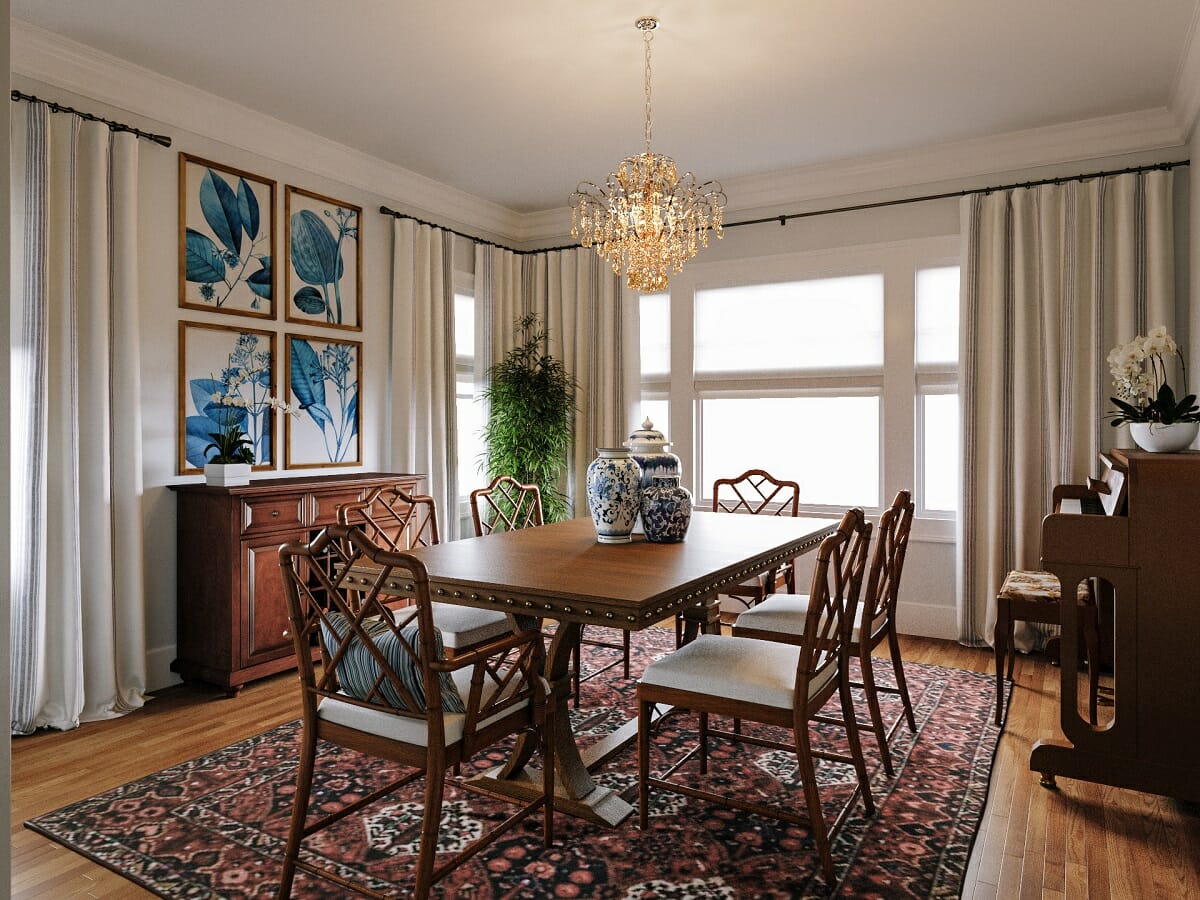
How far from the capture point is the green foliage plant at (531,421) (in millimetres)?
5484

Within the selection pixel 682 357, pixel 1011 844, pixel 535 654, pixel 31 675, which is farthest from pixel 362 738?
pixel 682 357

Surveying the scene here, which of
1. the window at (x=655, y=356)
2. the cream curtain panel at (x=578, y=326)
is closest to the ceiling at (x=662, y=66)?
the cream curtain panel at (x=578, y=326)

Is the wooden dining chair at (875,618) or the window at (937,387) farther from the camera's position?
the window at (937,387)

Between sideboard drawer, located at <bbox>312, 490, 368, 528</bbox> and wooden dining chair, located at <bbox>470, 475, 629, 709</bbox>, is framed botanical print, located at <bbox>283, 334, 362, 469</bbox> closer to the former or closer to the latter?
sideboard drawer, located at <bbox>312, 490, 368, 528</bbox>

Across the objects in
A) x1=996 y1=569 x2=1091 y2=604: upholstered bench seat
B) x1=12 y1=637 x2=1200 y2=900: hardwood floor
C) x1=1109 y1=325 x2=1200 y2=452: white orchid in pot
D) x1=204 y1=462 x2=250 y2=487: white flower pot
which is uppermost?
x1=1109 y1=325 x2=1200 y2=452: white orchid in pot

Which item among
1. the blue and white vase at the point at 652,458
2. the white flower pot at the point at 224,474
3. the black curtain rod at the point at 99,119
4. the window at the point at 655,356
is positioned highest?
the black curtain rod at the point at 99,119

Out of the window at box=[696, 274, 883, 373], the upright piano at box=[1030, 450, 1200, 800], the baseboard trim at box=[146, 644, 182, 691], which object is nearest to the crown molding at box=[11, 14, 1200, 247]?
the window at box=[696, 274, 883, 373]

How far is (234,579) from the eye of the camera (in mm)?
3656

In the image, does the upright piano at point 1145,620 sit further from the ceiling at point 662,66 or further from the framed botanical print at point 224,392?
the framed botanical print at point 224,392

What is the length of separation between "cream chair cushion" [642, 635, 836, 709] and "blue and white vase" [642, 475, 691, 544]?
0.51 meters

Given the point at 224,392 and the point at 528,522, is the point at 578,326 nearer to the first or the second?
the point at 528,522

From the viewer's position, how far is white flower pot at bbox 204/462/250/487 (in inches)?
149

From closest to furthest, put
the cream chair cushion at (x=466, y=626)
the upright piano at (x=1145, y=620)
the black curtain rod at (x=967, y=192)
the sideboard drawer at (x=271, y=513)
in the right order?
the upright piano at (x=1145, y=620)
the cream chair cushion at (x=466, y=626)
the sideboard drawer at (x=271, y=513)
the black curtain rod at (x=967, y=192)

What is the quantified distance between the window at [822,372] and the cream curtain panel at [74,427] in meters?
3.30
